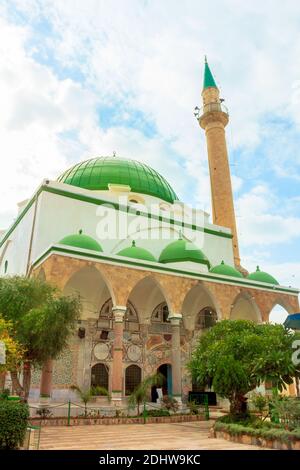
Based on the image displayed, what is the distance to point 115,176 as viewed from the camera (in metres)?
19.7

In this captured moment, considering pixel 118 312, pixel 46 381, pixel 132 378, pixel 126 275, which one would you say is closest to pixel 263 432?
pixel 46 381

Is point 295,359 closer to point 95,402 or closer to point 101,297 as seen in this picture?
point 95,402

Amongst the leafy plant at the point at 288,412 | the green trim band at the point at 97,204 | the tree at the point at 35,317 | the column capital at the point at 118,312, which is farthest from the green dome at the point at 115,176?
the leafy plant at the point at 288,412

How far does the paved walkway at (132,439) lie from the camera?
655 cm

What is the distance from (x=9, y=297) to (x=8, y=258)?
27.3 feet

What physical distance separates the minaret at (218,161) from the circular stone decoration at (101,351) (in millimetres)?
8772

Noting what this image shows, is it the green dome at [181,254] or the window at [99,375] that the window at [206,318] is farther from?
the window at [99,375]

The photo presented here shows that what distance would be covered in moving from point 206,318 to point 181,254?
11.7ft

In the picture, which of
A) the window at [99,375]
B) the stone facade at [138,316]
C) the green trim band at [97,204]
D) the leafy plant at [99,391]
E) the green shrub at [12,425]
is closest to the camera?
the green shrub at [12,425]

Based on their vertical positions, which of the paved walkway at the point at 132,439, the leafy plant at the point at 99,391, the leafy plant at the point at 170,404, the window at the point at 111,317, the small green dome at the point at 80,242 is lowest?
the paved walkway at the point at 132,439

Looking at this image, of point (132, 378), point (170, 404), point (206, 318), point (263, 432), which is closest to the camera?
point (263, 432)

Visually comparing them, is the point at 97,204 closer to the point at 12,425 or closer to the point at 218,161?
the point at 218,161

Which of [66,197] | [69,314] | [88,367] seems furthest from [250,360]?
[66,197]

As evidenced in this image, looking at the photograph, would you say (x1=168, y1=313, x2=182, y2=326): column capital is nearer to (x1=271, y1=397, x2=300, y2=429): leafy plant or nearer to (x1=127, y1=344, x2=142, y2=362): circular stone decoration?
(x1=127, y1=344, x2=142, y2=362): circular stone decoration
